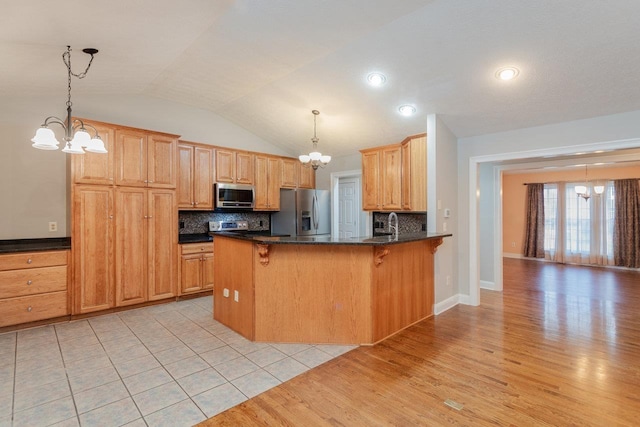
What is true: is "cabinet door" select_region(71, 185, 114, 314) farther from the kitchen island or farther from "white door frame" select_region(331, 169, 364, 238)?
"white door frame" select_region(331, 169, 364, 238)

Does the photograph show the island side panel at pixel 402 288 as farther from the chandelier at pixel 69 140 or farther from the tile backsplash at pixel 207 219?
the tile backsplash at pixel 207 219

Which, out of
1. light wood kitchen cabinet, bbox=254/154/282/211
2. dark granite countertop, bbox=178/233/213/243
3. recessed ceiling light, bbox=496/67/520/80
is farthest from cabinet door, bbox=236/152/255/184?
recessed ceiling light, bbox=496/67/520/80

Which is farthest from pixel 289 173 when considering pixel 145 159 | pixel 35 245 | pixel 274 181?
pixel 35 245

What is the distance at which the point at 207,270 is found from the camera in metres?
4.88

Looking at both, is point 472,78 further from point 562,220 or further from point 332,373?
point 562,220

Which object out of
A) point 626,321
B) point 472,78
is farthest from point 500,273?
point 472,78

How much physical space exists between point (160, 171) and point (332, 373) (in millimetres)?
3516

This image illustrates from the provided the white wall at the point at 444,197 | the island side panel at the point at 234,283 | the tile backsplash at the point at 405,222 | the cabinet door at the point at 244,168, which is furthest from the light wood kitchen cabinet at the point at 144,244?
the white wall at the point at 444,197

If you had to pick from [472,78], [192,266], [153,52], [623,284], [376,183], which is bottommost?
[623,284]

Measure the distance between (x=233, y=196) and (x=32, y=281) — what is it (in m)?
2.67

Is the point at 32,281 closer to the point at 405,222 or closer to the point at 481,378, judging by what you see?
the point at 481,378

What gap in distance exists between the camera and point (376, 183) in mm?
5012

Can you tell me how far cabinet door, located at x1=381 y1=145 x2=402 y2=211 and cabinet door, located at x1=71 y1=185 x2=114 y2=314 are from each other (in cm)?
373

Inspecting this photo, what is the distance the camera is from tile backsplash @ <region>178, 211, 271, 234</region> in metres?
5.16
